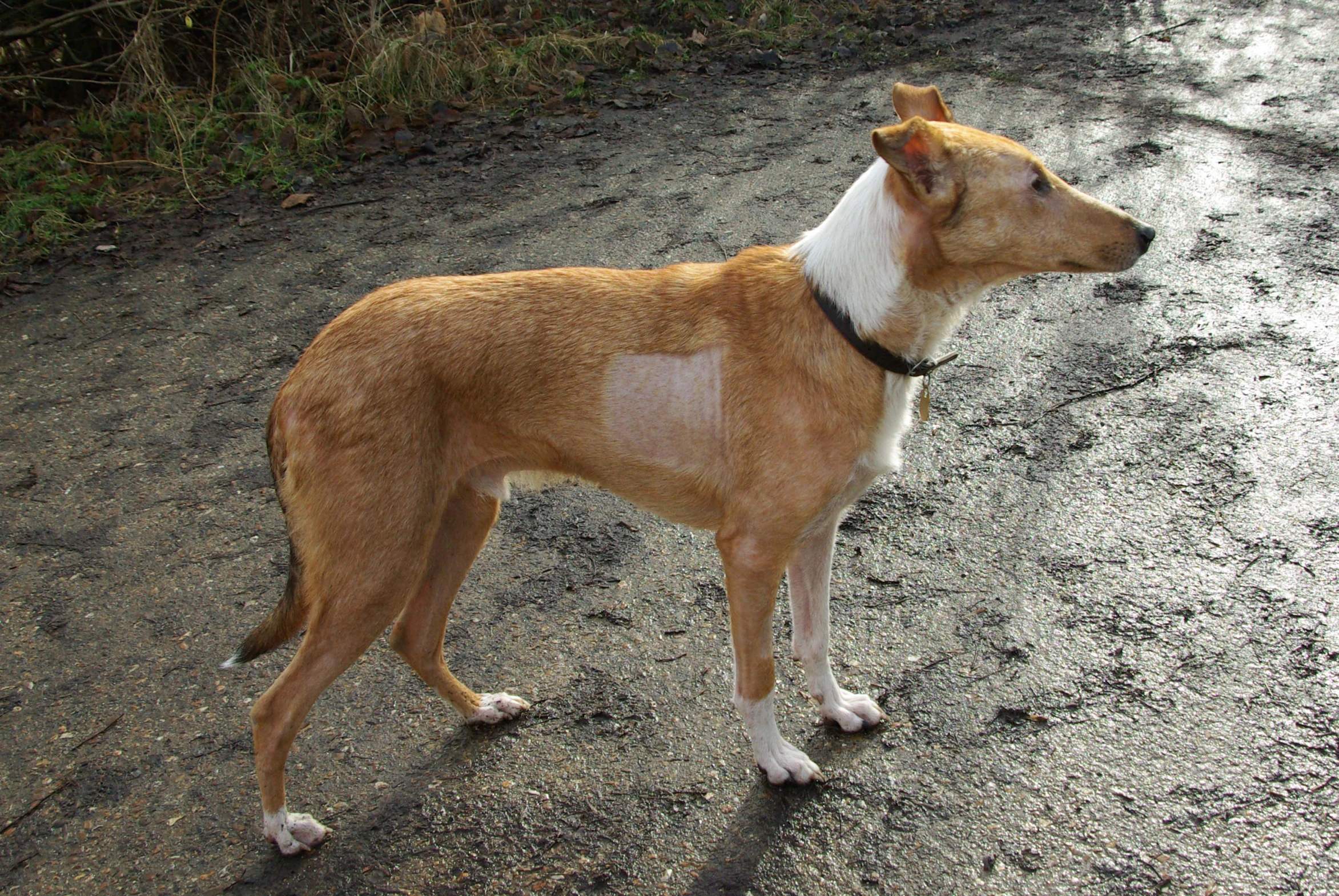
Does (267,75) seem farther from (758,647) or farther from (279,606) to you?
(758,647)

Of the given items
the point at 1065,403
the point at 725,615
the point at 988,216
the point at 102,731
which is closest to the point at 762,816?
the point at 725,615

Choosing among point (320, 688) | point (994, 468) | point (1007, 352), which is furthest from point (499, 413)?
point (1007, 352)

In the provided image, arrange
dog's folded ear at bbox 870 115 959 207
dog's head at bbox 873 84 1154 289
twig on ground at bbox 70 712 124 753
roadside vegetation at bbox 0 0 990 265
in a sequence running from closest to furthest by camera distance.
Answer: dog's folded ear at bbox 870 115 959 207
dog's head at bbox 873 84 1154 289
twig on ground at bbox 70 712 124 753
roadside vegetation at bbox 0 0 990 265

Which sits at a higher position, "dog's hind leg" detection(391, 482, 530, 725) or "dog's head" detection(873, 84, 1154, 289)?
"dog's head" detection(873, 84, 1154, 289)

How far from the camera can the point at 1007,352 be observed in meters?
5.02

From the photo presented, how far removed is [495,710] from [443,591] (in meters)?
0.47

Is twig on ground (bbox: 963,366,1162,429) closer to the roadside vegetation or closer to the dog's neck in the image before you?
the dog's neck

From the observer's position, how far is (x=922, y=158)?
2.67m

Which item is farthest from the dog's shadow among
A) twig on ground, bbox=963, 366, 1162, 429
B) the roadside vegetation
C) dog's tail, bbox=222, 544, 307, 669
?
the roadside vegetation

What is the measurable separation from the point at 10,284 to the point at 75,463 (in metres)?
2.41

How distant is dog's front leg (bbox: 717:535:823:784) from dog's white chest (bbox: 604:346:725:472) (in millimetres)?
306

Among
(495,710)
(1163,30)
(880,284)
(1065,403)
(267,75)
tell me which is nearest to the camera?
(880,284)

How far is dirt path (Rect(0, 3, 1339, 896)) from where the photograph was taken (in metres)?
2.91

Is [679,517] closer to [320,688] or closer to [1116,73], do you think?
[320,688]
